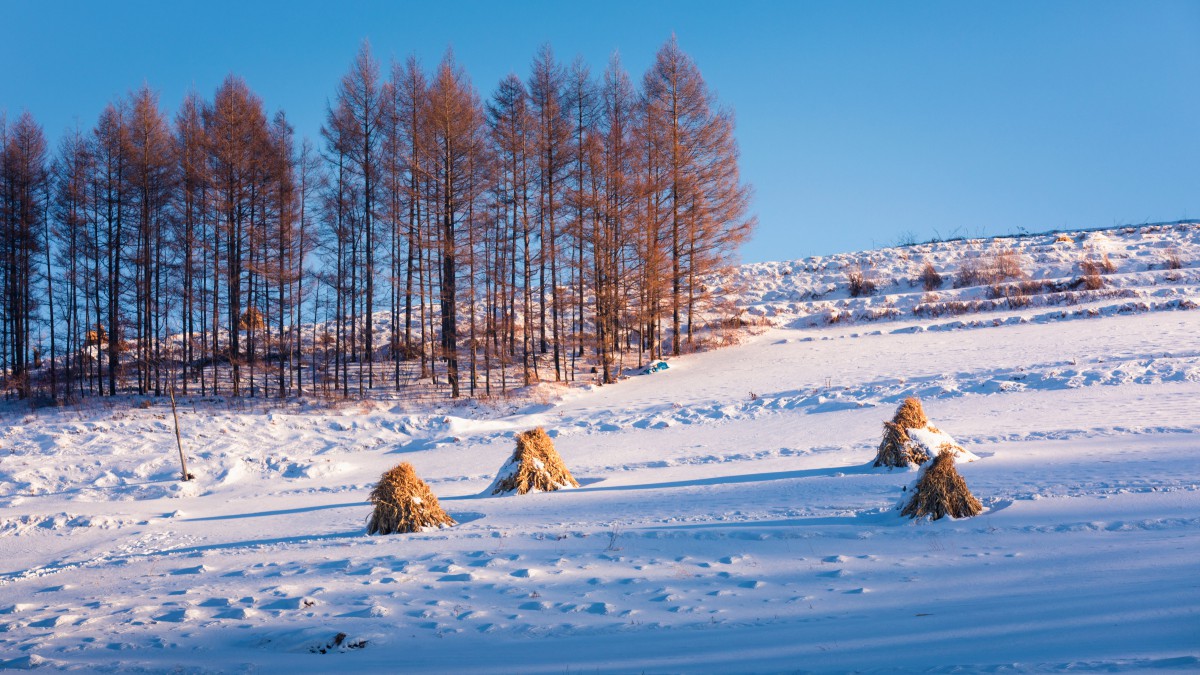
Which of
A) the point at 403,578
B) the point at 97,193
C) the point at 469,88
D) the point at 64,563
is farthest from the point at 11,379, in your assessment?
the point at 403,578

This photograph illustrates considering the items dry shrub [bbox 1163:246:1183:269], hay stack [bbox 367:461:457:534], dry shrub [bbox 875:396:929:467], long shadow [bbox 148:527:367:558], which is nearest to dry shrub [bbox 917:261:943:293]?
dry shrub [bbox 1163:246:1183:269]

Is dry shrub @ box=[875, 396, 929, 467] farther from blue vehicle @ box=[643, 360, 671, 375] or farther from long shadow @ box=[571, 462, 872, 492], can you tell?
blue vehicle @ box=[643, 360, 671, 375]

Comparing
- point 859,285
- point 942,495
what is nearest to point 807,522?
point 942,495

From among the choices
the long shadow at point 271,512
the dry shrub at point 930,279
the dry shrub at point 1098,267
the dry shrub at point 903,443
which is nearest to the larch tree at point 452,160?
the long shadow at point 271,512

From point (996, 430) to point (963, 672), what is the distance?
36.3 feet

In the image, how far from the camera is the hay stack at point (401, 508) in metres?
9.65

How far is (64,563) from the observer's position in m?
10.3

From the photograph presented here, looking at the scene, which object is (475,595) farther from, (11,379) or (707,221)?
(11,379)

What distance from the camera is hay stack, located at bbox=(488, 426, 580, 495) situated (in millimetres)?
11852

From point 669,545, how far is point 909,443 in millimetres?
4752

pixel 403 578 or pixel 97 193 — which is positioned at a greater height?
pixel 97 193

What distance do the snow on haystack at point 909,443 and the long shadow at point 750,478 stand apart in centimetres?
38

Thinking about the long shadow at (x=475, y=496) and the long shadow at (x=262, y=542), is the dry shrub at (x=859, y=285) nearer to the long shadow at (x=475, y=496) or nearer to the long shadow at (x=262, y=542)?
the long shadow at (x=475, y=496)

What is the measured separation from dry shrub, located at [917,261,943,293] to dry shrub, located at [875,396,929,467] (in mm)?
29979
